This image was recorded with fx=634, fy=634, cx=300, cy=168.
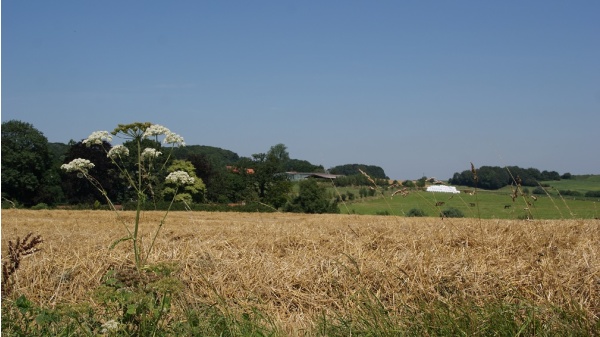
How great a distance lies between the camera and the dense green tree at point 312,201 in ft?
96.7

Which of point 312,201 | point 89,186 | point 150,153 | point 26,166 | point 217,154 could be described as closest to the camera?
point 150,153

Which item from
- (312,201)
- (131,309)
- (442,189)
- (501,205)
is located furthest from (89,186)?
(131,309)

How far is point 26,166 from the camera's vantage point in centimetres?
3562

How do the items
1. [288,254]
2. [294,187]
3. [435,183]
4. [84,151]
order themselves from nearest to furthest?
[435,183]
[288,254]
[84,151]
[294,187]

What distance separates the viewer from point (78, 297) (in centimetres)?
481

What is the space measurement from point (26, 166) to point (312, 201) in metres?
16.9

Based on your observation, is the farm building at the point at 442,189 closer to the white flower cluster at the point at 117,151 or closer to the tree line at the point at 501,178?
the tree line at the point at 501,178

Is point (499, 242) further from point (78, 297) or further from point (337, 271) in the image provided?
point (78, 297)

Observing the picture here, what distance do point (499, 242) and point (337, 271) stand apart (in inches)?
79.7

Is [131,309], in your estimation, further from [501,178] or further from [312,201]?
[312,201]

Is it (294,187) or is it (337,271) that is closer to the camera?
(337,271)

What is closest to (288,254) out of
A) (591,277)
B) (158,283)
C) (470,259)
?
(470,259)

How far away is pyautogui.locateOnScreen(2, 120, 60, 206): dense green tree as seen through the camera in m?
34.4

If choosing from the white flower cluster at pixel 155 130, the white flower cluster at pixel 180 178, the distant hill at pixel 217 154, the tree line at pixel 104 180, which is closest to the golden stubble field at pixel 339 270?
the white flower cluster at pixel 180 178
